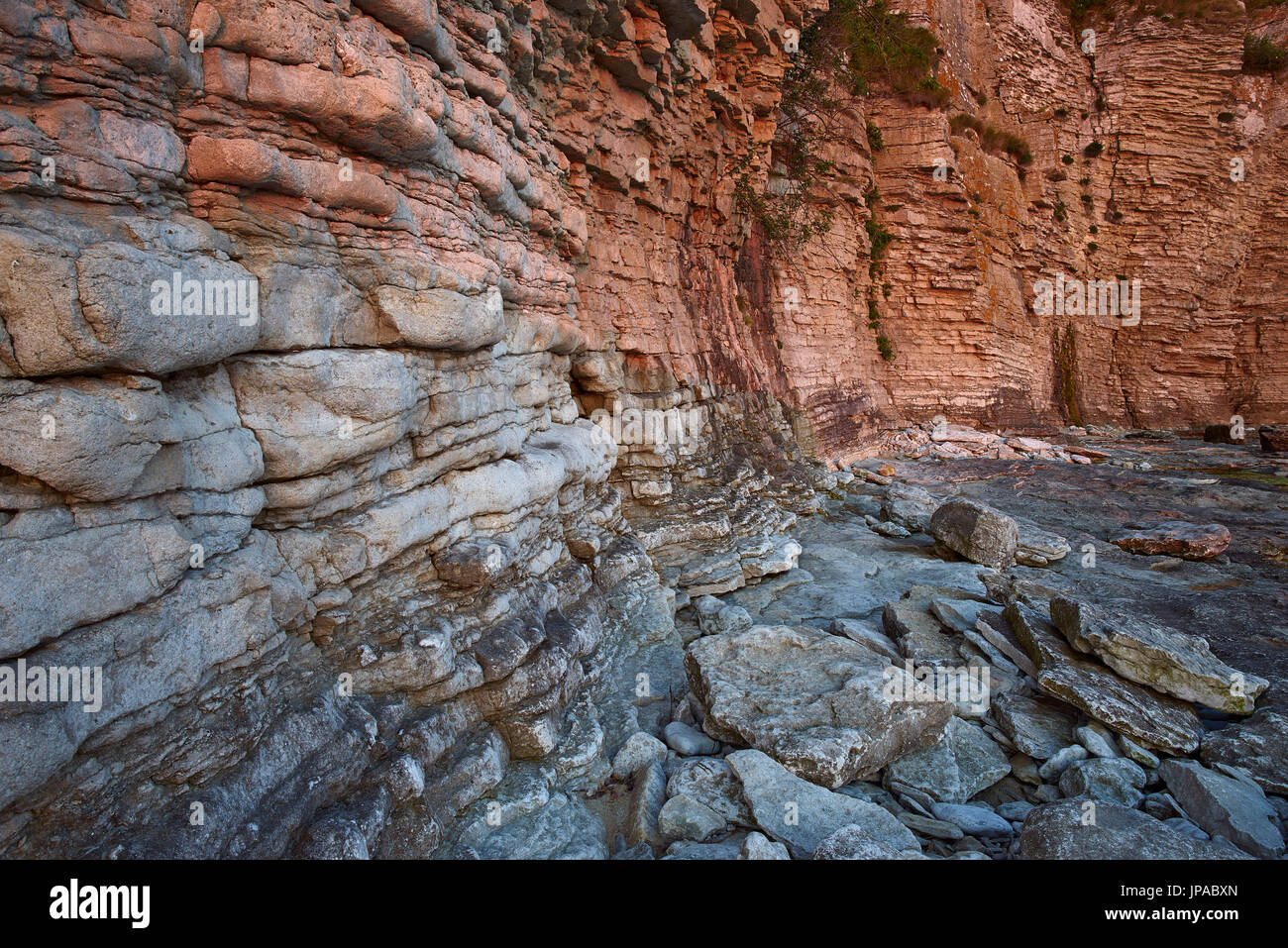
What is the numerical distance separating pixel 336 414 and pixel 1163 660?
20.0 ft

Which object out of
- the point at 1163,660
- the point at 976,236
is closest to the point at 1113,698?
the point at 1163,660

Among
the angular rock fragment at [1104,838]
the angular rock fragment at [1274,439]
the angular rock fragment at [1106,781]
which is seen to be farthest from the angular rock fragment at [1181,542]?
the angular rock fragment at [1274,439]

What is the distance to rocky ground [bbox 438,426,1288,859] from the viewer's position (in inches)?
140

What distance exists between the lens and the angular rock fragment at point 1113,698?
14.4 ft

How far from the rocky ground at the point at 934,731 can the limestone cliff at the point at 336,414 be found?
0.32 meters

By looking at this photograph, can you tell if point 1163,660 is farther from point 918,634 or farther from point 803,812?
point 803,812

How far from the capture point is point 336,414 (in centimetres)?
341

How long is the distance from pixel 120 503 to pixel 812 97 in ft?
48.3

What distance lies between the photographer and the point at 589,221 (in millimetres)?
7652

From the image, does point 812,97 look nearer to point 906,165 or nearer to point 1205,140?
point 906,165

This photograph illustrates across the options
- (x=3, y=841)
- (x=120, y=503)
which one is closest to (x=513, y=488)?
(x=120, y=503)

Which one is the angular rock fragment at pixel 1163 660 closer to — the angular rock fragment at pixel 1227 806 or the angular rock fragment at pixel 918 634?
the angular rock fragment at pixel 1227 806

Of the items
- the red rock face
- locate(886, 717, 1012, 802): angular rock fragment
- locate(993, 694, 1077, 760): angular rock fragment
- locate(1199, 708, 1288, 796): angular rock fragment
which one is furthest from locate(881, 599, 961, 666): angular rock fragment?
the red rock face

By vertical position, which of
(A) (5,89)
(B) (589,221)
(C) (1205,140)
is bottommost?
(A) (5,89)
